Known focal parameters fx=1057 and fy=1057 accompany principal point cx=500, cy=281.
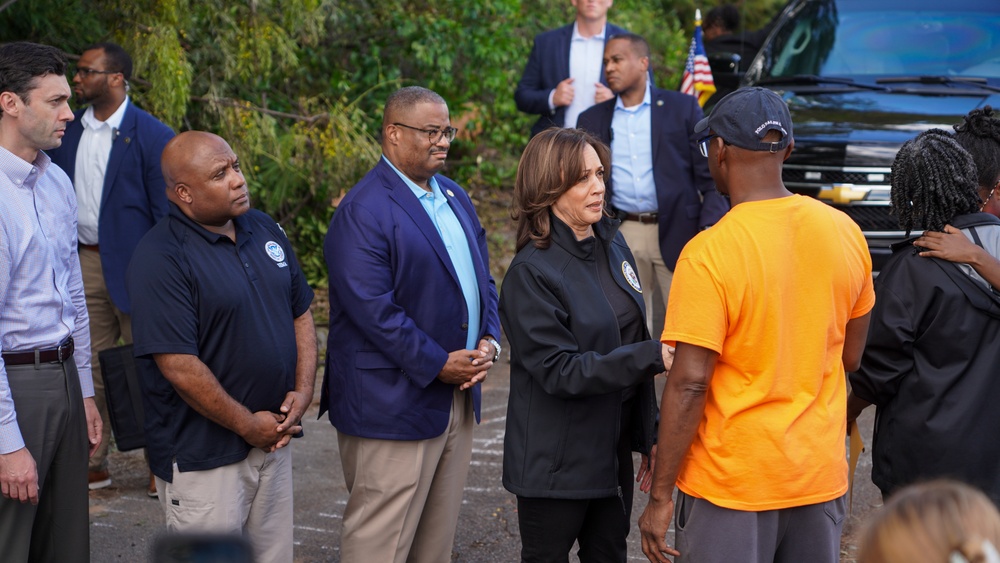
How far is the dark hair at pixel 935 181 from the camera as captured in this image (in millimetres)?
3469

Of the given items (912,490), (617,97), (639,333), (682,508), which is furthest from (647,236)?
(912,490)

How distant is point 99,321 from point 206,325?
8.09 feet

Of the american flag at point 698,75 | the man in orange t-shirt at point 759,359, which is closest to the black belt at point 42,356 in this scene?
the man in orange t-shirt at point 759,359

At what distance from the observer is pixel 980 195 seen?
3.66 meters

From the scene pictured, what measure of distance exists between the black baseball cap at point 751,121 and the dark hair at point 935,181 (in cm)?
69

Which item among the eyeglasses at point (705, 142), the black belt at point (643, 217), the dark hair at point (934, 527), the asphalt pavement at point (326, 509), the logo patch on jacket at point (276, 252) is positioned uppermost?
the eyeglasses at point (705, 142)

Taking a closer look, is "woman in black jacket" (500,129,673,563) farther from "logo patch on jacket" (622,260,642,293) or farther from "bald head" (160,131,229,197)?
"bald head" (160,131,229,197)

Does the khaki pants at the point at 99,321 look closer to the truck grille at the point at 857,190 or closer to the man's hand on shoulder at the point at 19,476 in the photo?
the man's hand on shoulder at the point at 19,476

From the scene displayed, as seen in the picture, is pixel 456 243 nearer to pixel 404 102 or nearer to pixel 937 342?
pixel 404 102

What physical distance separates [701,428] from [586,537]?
3.06 ft

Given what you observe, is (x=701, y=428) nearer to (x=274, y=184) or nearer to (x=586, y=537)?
(x=586, y=537)

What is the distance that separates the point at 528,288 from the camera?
11.6 feet

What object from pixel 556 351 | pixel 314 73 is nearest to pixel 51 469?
pixel 556 351

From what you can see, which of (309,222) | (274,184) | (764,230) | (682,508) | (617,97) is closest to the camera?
(764,230)
